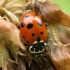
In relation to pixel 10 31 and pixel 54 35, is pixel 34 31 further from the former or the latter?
pixel 10 31

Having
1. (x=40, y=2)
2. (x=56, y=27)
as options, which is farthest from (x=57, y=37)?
(x=40, y=2)

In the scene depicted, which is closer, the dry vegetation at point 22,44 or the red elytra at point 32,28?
the dry vegetation at point 22,44

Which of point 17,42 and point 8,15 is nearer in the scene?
point 17,42

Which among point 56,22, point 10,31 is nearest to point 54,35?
point 56,22

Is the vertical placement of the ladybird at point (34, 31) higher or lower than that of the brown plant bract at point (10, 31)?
lower

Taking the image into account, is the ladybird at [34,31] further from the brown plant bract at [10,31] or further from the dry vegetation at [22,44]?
the brown plant bract at [10,31]

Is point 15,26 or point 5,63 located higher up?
point 15,26

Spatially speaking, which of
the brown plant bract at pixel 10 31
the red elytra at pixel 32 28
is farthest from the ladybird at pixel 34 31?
the brown plant bract at pixel 10 31

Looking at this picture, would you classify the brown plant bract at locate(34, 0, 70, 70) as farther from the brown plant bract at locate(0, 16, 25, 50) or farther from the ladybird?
the brown plant bract at locate(0, 16, 25, 50)

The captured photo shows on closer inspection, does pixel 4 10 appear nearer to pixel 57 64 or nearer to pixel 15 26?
pixel 15 26
